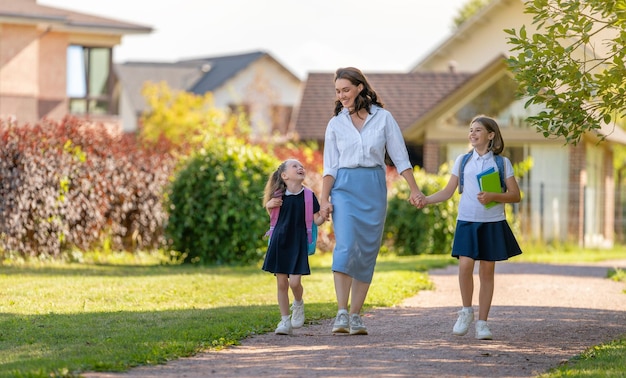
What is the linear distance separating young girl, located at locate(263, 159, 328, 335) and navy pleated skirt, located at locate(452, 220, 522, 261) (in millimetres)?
1103

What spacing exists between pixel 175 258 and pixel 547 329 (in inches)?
390

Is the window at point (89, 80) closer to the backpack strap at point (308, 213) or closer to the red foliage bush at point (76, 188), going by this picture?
the red foliage bush at point (76, 188)

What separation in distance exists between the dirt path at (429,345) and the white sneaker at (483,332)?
7cm

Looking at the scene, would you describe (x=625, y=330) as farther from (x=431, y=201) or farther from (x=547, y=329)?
(x=431, y=201)

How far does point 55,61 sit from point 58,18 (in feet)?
13.6

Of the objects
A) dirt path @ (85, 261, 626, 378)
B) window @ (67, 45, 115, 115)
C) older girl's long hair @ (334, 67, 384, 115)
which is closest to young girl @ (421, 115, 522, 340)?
dirt path @ (85, 261, 626, 378)

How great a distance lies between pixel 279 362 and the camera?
7938mm

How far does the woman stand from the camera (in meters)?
9.31

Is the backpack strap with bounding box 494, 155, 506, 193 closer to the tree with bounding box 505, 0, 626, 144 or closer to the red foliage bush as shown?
the tree with bounding box 505, 0, 626, 144

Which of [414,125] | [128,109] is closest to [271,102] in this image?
[128,109]

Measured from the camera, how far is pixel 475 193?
373 inches

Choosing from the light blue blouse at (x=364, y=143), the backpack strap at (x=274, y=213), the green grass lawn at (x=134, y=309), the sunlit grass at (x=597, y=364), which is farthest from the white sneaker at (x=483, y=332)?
the backpack strap at (x=274, y=213)

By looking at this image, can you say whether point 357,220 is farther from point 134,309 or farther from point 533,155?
point 533,155

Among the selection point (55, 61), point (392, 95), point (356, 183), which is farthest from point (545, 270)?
point (55, 61)
